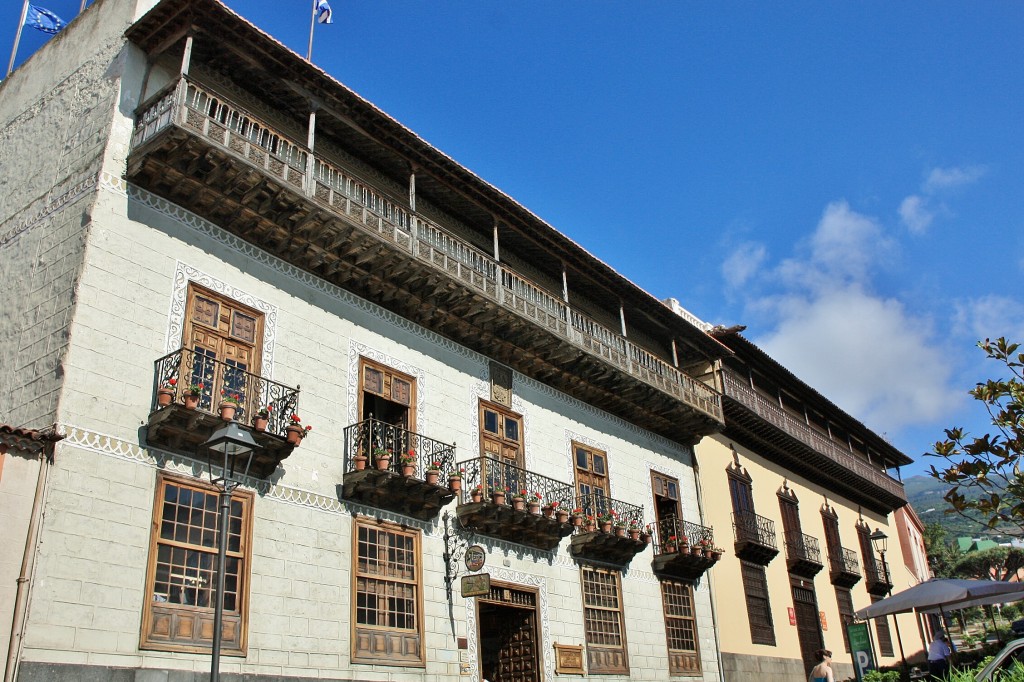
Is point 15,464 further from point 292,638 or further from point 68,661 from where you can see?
point 292,638

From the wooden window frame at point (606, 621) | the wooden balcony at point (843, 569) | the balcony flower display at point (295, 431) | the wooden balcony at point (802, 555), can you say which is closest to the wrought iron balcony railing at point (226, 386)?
the balcony flower display at point (295, 431)

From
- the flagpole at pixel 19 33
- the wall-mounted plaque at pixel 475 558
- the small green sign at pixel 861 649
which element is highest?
the flagpole at pixel 19 33

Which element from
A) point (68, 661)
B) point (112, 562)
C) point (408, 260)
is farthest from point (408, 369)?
point (68, 661)

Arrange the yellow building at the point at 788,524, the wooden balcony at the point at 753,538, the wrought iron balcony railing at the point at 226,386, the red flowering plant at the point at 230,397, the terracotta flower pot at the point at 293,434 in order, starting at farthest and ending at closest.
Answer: the wooden balcony at the point at 753,538 → the yellow building at the point at 788,524 → the terracotta flower pot at the point at 293,434 → the red flowering plant at the point at 230,397 → the wrought iron balcony railing at the point at 226,386

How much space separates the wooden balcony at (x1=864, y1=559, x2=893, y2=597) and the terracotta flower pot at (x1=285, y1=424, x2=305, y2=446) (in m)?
27.1

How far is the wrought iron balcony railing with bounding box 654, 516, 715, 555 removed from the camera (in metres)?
22.1

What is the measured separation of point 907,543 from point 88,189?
1641 inches

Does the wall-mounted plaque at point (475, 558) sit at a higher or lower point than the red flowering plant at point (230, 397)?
lower

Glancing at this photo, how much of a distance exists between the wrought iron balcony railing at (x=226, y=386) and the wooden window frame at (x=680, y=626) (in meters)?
11.9

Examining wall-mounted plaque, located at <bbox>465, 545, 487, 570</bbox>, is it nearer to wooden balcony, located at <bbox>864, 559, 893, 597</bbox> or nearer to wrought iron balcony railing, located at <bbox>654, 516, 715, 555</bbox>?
wrought iron balcony railing, located at <bbox>654, 516, 715, 555</bbox>

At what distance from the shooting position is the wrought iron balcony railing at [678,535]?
2213 cm

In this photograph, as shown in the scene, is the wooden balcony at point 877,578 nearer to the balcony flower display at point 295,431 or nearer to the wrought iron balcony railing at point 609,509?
the wrought iron balcony railing at point 609,509

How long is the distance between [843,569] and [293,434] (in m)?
24.8

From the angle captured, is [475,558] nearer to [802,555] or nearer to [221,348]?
[221,348]
